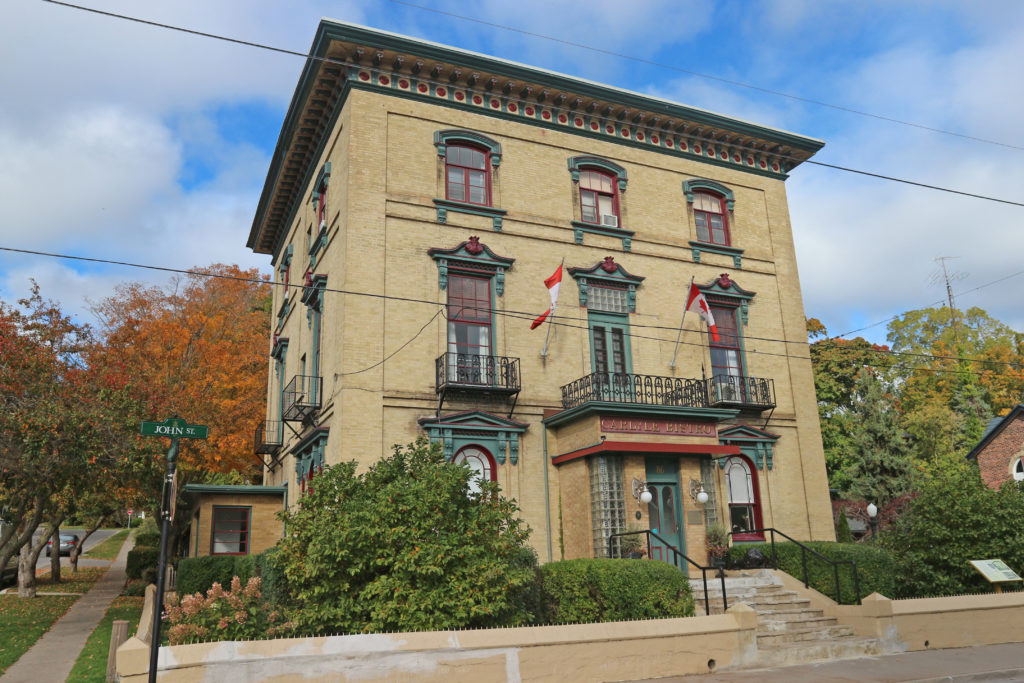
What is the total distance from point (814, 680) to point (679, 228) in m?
14.3

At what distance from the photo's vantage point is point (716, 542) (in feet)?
61.0

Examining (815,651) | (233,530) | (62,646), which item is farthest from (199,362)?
(815,651)

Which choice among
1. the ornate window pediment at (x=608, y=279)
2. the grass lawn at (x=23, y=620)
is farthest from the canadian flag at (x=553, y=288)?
the grass lawn at (x=23, y=620)

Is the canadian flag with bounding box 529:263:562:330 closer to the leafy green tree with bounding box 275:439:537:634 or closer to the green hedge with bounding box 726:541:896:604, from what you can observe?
the leafy green tree with bounding box 275:439:537:634

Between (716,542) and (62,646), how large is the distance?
579 inches

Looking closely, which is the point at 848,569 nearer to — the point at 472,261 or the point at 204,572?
the point at 472,261

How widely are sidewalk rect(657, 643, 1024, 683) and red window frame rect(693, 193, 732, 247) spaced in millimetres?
13037

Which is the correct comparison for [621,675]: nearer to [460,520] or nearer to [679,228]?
[460,520]

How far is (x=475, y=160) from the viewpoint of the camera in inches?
840

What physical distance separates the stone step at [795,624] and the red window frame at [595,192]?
11512 mm

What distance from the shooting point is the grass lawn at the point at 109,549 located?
191ft

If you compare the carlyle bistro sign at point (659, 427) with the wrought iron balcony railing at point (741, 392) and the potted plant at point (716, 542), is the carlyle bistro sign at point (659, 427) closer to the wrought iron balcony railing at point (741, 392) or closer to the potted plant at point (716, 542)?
the potted plant at point (716, 542)

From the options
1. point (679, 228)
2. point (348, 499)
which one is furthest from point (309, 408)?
point (679, 228)

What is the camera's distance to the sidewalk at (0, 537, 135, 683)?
44.9ft
